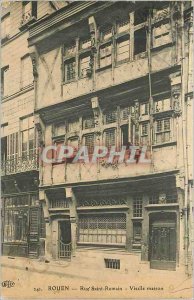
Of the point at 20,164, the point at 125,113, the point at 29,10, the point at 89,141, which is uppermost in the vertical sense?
the point at 29,10

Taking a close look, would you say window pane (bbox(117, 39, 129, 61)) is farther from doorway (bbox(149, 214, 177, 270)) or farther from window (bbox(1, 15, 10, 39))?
doorway (bbox(149, 214, 177, 270))

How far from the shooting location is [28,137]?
892 cm

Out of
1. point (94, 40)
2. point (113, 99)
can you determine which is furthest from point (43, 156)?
point (94, 40)

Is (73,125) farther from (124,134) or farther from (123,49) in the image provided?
(123,49)

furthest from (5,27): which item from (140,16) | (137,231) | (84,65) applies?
(137,231)

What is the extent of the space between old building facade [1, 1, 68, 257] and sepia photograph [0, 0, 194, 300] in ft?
0.09

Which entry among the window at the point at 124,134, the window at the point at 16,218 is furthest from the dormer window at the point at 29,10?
the window at the point at 16,218

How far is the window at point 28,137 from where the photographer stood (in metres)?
8.62

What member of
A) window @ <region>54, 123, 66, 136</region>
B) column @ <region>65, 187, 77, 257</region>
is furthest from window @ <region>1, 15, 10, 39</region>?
column @ <region>65, 187, 77, 257</region>

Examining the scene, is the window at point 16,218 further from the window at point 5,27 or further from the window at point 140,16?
the window at point 140,16

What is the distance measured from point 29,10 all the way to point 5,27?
610 mm

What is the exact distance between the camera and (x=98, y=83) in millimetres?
8117

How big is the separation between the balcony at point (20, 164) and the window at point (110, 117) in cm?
159

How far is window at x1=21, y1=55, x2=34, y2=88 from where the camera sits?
870 cm
